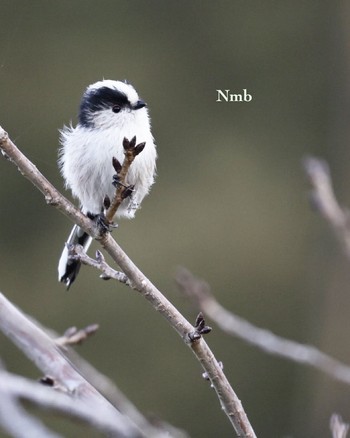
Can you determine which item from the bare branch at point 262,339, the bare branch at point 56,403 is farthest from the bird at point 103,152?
the bare branch at point 56,403

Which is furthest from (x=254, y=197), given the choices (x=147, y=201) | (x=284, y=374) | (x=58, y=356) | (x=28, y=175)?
(x=58, y=356)

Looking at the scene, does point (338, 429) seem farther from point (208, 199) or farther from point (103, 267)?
point (208, 199)

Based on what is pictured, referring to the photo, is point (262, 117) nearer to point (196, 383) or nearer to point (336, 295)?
point (336, 295)

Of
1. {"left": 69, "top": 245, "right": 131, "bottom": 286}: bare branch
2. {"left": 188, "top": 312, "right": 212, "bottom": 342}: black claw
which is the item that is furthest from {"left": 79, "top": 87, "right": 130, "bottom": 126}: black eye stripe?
{"left": 188, "top": 312, "right": 212, "bottom": 342}: black claw

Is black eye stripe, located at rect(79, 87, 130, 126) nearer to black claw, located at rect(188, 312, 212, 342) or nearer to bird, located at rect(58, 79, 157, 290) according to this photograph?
bird, located at rect(58, 79, 157, 290)

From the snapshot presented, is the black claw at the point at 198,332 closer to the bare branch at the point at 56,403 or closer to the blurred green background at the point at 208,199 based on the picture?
the bare branch at the point at 56,403

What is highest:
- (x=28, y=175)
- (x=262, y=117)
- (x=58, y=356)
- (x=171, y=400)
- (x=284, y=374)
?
(x=262, y=117)
